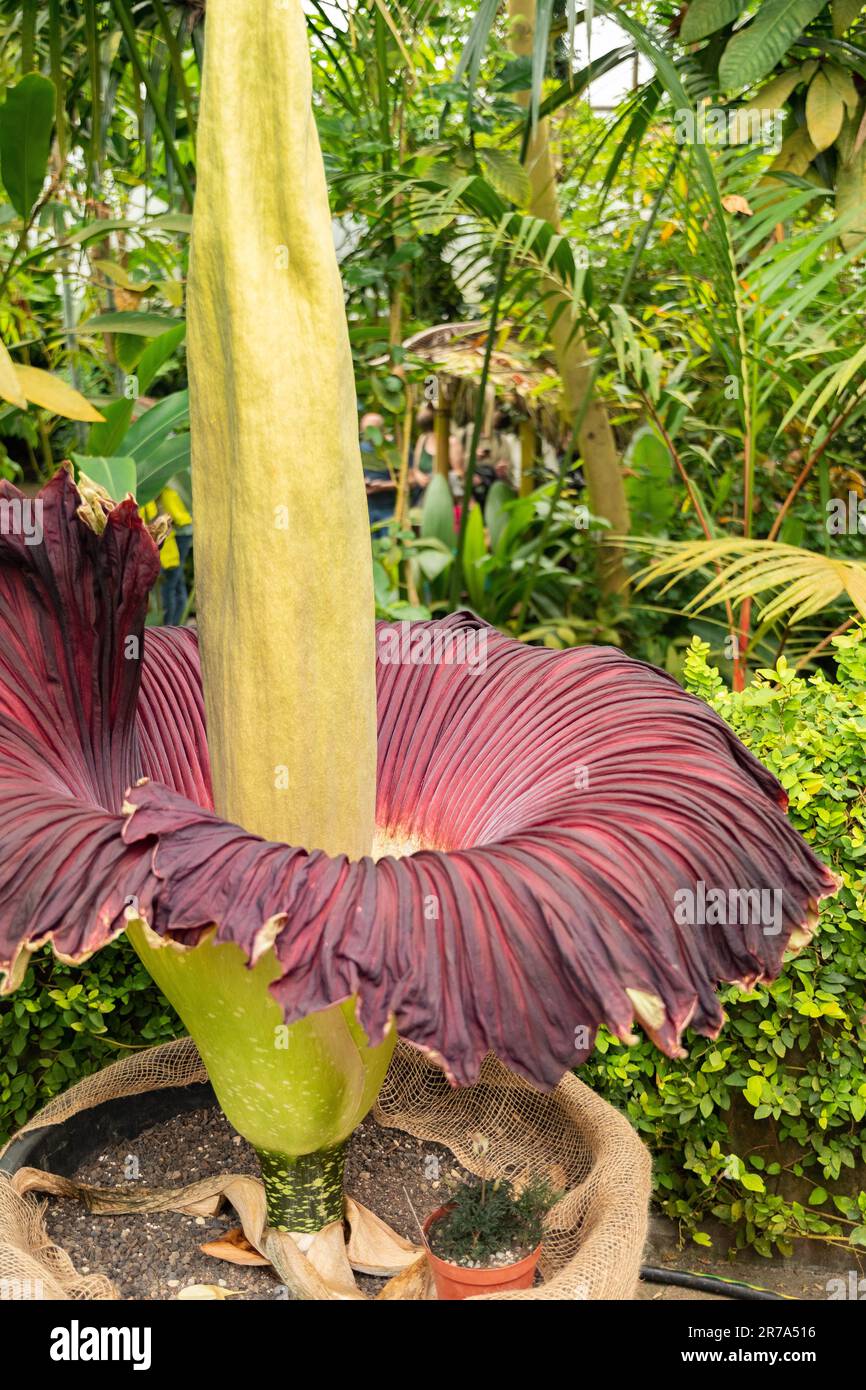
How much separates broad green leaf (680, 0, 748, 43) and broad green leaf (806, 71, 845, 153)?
0.80 ft

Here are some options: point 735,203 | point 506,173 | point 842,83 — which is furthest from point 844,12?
point 506,173

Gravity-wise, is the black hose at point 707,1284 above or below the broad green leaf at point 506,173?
below

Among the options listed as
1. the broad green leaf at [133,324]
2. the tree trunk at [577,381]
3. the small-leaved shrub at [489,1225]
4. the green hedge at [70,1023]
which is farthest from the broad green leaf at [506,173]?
the small-leaved shrub at [489,1225]

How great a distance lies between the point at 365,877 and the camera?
2.98 feet

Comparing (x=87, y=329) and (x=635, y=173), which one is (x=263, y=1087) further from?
(x=635, y=173)

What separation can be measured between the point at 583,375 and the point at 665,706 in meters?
2.29

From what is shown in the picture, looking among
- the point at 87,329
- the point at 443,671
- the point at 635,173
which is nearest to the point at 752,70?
the point at 87,329

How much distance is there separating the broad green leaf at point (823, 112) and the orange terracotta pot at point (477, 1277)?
2.38 meters

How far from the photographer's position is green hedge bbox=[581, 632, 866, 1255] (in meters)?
1.77

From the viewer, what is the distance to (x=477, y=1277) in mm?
1218

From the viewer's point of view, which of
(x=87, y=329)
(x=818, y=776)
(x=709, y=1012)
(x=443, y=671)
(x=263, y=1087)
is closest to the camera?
(x=709, y=1012)

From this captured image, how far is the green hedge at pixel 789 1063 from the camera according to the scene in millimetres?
1770

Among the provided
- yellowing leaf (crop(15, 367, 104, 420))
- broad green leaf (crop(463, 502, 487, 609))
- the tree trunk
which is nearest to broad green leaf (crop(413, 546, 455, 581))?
broad green leaf (crop(463, 502, 487, 609))

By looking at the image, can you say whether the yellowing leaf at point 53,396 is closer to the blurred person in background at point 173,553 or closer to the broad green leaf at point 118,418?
the blurred person in background at point 173,553
